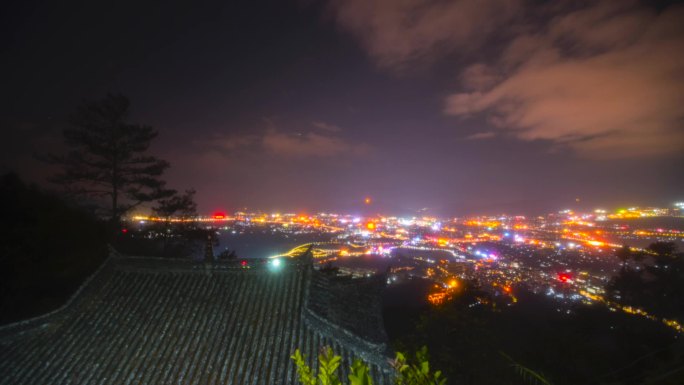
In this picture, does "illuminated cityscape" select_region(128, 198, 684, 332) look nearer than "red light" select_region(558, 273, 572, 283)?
Yes

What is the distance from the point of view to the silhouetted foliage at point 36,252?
52.5ft

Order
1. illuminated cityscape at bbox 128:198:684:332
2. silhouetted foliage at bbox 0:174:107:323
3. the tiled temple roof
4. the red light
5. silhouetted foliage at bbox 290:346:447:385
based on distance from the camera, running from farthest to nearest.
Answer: the red light < illuminated cityscape at bbox 128:198:684:332 < silhouetted foliage at bbox 0:174:107:323 < the tiled temple roof < silhouetted foliage at bbox 290:346:447:385

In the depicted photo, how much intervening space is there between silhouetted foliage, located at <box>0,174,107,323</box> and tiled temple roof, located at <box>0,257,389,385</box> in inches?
319

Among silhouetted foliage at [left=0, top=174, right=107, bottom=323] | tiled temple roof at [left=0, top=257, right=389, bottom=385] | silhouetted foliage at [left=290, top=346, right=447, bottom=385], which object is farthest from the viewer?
silhouetted foliage at [left=0, top=174, right=107, bottom=323]

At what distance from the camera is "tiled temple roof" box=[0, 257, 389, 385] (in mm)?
9023

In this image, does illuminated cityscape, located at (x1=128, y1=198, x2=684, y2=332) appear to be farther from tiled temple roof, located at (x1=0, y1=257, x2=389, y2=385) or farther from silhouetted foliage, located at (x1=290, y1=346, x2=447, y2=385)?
silhouetted foliage, located at (x1=290, y1=346, x2=447, y2=385)

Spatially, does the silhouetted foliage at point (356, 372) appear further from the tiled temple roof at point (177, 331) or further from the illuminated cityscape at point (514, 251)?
the illuminated cityscape at point (514, 251)

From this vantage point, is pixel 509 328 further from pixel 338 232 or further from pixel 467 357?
pixel 338 232

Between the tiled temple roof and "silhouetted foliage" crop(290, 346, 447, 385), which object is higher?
"silhouetted foliage" crop(290, 346, 447, 385)

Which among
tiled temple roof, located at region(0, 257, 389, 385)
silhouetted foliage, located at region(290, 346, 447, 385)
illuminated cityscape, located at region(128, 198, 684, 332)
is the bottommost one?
illuminated cityscape, located at region(128, 198, 684, 332)

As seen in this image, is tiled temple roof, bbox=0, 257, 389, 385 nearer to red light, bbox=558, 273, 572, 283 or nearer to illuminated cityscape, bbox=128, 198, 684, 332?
illuminated cityscape, bbox=128, 198, 684, 332

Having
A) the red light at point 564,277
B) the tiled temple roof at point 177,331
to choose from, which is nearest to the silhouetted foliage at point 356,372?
the tiled temple roof at point 177,331

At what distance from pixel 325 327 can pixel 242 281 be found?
3666mm

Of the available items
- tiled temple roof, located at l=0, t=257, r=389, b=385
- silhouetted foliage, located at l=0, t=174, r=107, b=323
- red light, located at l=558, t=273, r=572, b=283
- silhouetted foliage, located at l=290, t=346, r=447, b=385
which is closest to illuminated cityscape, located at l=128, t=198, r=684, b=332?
red light, located at l=558, t=273, r=572, b=283
